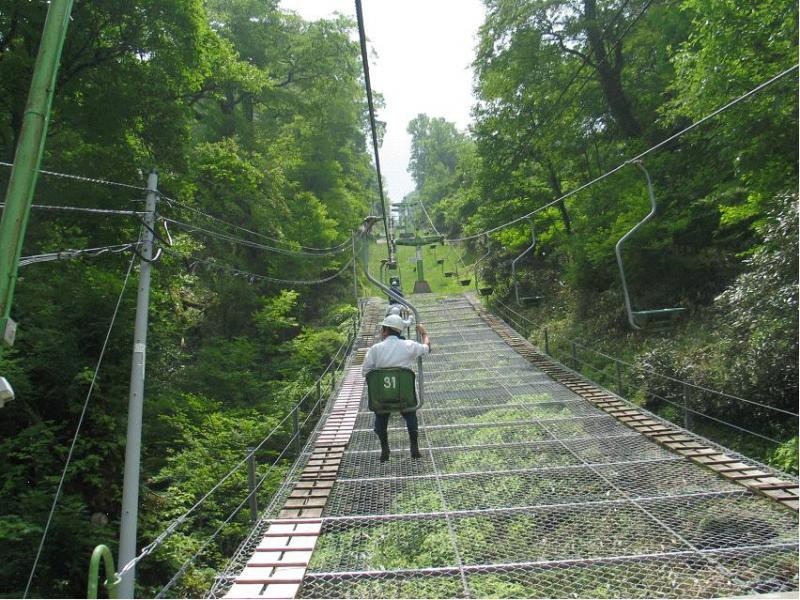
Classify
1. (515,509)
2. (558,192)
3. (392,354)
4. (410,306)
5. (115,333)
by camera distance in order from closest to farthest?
1. (515,509)
2. (392,354)
3. (410,306)
4. (115,333)
5. (558,192)

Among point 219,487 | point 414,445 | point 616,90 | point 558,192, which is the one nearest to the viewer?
point 414,445

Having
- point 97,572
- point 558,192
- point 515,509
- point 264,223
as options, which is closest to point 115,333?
point 515,509

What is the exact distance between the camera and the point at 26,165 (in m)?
2.14

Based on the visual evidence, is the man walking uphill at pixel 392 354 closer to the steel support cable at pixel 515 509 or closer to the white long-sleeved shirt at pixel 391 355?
the white long-sleeved shirt at pixel 391 355

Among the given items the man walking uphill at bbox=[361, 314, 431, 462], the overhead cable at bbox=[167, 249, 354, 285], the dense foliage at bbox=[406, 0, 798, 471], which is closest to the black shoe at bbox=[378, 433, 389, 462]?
the man walking uphill at bbox=[361, 314, 431, 462]

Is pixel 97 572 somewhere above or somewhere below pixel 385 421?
above

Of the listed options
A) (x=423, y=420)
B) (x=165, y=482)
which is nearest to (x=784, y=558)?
(x=423, y=420)

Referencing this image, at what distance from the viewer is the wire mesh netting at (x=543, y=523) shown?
11.6 feet

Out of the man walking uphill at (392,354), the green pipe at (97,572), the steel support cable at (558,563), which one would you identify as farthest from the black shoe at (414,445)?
the green pipe at (97,572)

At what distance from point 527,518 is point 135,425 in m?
3.89

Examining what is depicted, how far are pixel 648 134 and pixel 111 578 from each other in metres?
15.1

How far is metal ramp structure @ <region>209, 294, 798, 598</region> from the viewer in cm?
357

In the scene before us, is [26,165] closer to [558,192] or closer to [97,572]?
[97,572]

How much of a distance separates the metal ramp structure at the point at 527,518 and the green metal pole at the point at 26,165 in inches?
94.2
